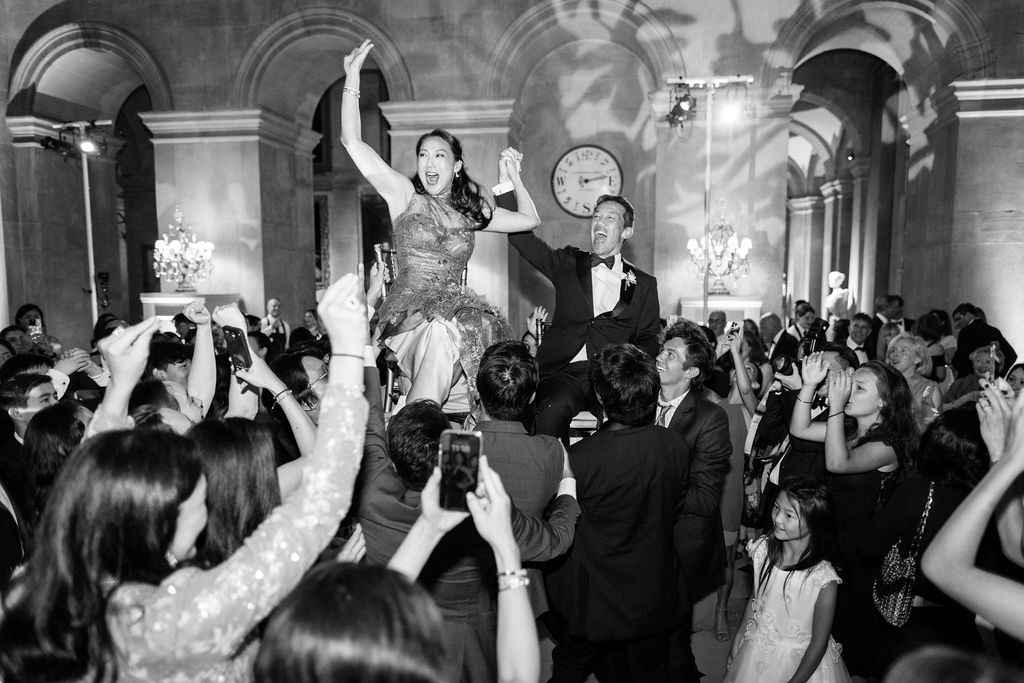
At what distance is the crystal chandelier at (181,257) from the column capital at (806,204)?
16463mm

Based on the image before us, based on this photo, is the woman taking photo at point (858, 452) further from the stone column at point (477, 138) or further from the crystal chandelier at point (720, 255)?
the stone column at point (477, 138)

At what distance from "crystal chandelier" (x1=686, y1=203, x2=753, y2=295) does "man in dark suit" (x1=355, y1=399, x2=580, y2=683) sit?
7766mm

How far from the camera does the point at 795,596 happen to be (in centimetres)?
272

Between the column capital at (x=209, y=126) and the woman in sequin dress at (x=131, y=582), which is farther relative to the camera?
the column capital at (x=209, y=126)

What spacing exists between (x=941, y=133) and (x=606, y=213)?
7.92 metres

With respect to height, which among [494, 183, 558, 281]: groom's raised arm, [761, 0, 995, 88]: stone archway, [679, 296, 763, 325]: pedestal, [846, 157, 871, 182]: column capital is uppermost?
[761, 0, 995, 88]: stone archway

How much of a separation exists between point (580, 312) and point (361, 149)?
60.3 inches

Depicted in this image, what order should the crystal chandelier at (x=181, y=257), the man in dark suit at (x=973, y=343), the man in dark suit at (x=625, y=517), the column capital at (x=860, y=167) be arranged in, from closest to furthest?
the man in dark suit at (x=625, y=517), the man in dark suit at (x=973, y=343), the crystal chandelier at (x=181, y=257), the column capital at (x=860, y=167)

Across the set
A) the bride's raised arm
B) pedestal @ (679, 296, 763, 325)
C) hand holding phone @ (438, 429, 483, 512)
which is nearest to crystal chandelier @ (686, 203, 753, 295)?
pedestal @ (679, 296, 763, 325)

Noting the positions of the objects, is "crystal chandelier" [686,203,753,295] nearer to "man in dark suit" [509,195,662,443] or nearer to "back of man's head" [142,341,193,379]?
"man in dark suit" [509,195,662,443]

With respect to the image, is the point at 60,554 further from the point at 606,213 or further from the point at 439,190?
the point at 606,213

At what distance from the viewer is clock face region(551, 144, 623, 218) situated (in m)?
11.7

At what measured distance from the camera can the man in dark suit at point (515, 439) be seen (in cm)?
234

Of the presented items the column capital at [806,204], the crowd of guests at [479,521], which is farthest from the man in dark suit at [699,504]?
the column capital at [806,204]
